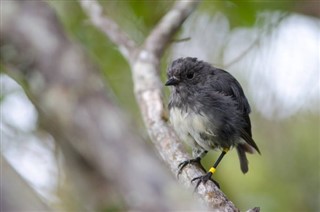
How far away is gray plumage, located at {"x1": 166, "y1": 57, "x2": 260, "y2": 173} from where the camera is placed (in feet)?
12.6

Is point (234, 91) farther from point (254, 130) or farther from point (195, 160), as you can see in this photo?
point (254, 130)

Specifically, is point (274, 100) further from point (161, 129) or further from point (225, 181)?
point (161, 129)

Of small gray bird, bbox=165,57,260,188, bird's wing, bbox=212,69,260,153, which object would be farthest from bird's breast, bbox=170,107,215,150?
bird's wing, bbox=212,69,260,153

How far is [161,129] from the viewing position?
3.65 meters

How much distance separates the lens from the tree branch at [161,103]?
3.02 meters

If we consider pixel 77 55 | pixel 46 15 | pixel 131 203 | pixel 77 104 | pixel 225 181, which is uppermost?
pixel 225 181

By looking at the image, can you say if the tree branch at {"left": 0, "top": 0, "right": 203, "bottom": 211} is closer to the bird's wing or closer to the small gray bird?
the small gray bird

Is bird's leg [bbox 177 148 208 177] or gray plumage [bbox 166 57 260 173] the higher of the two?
gray plumage [bbox 166 57 260 173]

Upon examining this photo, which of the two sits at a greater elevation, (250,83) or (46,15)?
(250,83)

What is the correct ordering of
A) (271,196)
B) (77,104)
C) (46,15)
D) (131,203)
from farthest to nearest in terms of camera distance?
(271,196)
(46,15)
(77,104)
(131,203)

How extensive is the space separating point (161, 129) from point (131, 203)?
2334 millimetres

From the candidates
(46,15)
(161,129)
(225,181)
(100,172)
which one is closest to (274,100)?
(225,181)

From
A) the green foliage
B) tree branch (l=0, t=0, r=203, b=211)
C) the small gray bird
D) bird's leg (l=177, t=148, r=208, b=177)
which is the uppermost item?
the green foliage

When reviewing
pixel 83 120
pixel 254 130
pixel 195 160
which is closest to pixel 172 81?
pixel 195 160
